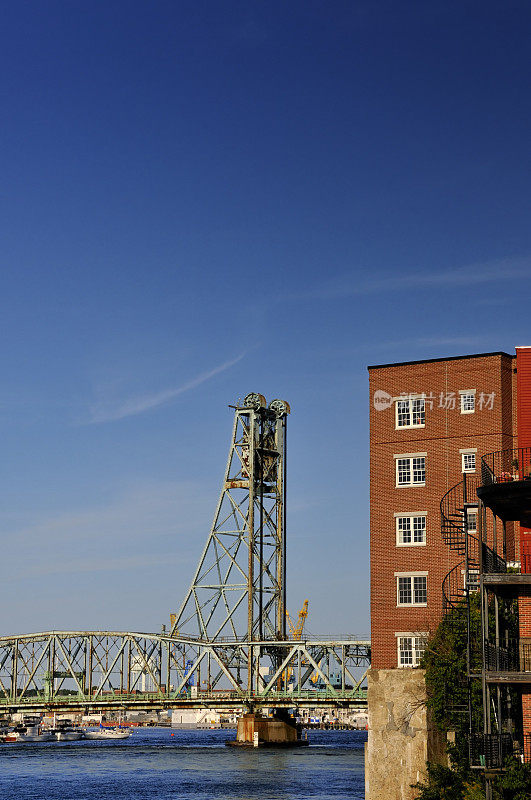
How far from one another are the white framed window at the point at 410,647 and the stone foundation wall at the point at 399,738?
4.62m

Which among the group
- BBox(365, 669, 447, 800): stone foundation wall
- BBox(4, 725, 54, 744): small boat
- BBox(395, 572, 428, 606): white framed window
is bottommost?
BBox(4, 725, 54, 744): small boat

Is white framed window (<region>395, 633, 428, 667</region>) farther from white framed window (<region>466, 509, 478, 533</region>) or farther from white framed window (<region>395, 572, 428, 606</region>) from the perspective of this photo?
white framed window (<region>466, 509, 478, 533</region>)

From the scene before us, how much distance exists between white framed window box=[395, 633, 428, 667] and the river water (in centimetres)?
1249

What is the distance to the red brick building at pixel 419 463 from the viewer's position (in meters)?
63.8

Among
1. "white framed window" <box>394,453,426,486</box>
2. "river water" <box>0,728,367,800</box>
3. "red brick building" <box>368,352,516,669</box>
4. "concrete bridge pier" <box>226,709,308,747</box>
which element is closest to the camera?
"red brick building" <box>368,352,516,669</box>

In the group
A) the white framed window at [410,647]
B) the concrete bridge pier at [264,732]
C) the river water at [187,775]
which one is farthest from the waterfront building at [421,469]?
the concrete bridge pier at [264,732]

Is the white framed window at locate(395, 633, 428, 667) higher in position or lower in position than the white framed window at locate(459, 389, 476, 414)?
lower

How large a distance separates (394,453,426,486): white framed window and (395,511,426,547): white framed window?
176 cm

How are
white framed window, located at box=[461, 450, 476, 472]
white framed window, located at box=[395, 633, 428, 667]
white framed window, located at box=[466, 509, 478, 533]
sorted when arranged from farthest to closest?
1. white framed window, located at box=[461, 450, 476, 472]
2. white framed window, located at box=[395, 633, 428, 667]
3. white framed window, located at box=[466, 509, 478, 533]

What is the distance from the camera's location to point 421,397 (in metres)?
65.9

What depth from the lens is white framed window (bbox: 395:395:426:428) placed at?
65812 millimetres

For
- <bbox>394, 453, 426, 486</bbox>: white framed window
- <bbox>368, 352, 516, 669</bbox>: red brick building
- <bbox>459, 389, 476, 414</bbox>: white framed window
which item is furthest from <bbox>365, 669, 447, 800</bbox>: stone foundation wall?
<bbox>459, 389, 476, 414</bbox>: white framed window

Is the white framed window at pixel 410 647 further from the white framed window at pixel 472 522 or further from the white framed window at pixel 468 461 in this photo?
the white framed window at pixel 468 461

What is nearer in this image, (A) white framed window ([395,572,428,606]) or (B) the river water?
(A) white framed window ([395,572,428,606])
